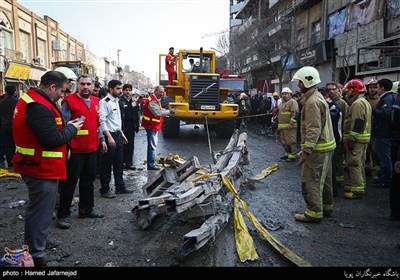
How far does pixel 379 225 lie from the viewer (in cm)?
436

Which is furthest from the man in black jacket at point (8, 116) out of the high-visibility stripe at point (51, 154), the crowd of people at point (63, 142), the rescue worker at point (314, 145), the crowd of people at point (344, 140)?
the rescue worker at point (314, 145)

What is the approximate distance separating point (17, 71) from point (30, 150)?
25.3 metres

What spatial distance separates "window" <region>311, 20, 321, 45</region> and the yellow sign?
21.6 meters

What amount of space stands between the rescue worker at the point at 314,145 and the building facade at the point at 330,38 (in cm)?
528

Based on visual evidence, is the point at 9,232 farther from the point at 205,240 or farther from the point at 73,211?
the point at 205,240

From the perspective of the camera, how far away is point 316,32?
22.3 metres

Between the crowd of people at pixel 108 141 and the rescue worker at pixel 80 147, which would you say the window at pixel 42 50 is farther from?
the rescue worker at pixel 80 147

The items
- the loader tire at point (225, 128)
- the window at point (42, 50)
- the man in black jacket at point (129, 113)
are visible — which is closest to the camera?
the man in black jacket at point (129, 113)

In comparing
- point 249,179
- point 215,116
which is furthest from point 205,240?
point 215,116

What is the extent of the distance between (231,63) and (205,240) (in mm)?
35968

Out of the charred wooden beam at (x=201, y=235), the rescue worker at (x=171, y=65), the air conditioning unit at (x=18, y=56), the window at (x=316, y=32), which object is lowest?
the charred wooden beam at (x=201, y=235)

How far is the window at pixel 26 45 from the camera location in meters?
28.5

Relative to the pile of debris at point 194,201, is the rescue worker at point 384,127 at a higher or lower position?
higher

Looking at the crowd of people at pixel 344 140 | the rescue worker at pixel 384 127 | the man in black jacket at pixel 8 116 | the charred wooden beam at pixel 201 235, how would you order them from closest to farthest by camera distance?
the charred wooden beam at pixel 201 235
the crowd of people at pixel 344 140
the rescue worker at pixel 384 127
the man in black jacket at pixel 8 116
